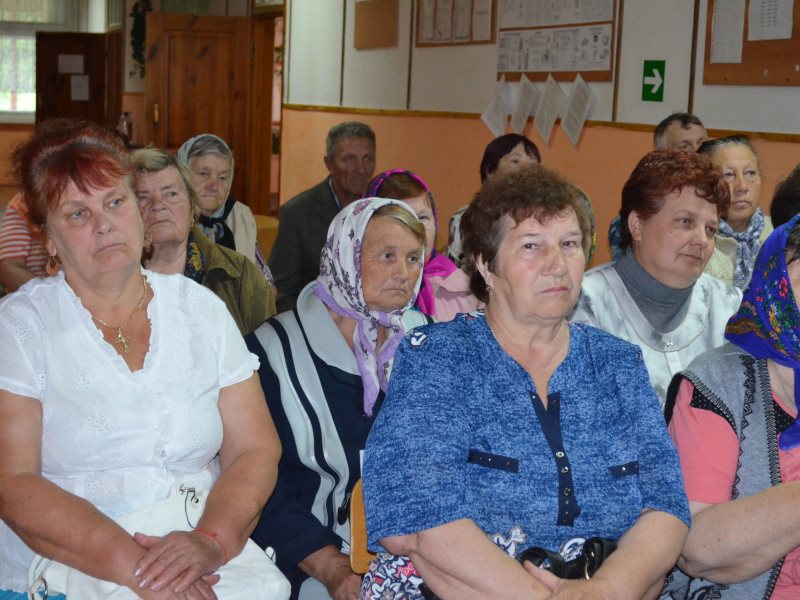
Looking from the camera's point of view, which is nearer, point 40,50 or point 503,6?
point 503,6

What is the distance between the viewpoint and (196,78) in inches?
410

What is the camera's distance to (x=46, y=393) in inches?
80.4

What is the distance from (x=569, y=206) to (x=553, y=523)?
67 cm

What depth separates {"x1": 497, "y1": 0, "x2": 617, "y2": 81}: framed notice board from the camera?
554 cm

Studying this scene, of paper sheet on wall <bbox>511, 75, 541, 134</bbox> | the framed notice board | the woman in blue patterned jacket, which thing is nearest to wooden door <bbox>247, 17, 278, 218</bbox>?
the framed notice board

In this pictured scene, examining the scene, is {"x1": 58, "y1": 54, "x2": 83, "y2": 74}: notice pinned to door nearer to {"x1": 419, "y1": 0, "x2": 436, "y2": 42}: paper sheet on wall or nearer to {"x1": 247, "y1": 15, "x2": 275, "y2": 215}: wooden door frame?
{"x1": 247, "y1": 15, "x2": 275, "y2": 215}: wooden door frame

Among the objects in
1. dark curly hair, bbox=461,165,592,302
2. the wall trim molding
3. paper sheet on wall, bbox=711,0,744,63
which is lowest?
dark curly hair, bbox=461,165,592,302

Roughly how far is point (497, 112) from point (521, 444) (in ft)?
16.0

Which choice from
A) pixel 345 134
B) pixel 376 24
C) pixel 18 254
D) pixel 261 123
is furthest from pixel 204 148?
pixel 261 123

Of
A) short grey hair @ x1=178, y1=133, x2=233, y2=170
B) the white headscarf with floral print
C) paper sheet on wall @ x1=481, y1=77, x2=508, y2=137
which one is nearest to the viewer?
the white headscarf with floral print

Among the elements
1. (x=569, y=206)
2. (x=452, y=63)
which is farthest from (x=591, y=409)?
(x=452, y=63)

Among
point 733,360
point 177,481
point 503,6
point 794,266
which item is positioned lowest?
point 177,481

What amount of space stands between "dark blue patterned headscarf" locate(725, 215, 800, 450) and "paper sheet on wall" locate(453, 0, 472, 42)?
16.6 feet

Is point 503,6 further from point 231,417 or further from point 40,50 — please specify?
point 40,50
